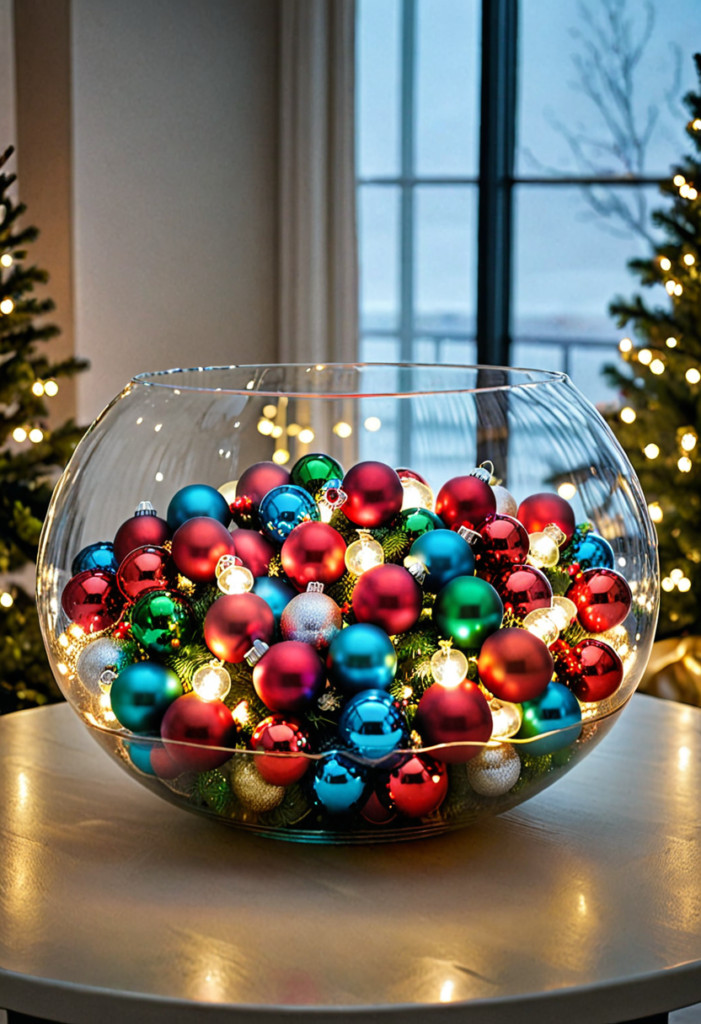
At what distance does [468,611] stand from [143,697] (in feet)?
0.71

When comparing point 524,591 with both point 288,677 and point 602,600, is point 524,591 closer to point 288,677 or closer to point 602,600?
point 602,600

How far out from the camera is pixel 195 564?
815 millimetres

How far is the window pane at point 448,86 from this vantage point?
3.59m

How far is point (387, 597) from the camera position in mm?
762

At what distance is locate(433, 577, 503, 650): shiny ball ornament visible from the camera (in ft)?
2.53

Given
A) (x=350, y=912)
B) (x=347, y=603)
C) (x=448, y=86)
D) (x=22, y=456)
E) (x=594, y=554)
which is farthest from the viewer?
(x=448, y=86)

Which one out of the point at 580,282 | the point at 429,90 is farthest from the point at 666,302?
the point at 429,90

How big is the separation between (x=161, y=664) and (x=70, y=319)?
2.42 m

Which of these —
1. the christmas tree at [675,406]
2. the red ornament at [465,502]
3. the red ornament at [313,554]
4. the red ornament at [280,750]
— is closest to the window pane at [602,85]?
the christmas tree at [675,406]

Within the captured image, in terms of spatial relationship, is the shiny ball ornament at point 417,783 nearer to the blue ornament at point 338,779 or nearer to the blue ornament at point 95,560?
the blue ornament at point 338,779

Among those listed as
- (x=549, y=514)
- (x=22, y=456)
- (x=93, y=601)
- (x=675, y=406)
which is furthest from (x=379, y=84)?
(x=93, y=601)

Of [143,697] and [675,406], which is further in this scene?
[675,406]

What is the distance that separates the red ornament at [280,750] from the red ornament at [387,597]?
88 mm

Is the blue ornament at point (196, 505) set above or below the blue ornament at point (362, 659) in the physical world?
above
